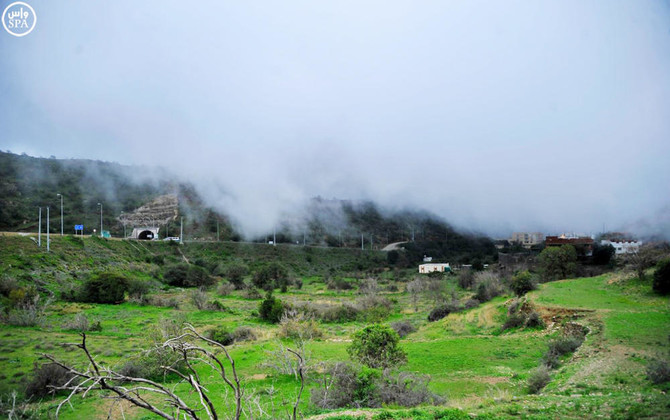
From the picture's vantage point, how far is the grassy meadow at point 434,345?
8.93 metres

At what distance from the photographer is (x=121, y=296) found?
33.1m

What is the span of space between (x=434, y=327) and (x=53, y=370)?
799 inches

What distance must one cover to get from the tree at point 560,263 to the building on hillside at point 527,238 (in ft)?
92.9

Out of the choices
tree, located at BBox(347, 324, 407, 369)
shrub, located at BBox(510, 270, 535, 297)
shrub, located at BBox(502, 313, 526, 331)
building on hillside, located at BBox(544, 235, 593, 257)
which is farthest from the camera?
building on hillside, located at BBox(544, 235, 593, 257)

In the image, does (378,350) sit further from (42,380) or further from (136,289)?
(136,289)

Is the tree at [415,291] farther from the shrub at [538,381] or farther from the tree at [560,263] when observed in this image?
the shrub at [538,381]

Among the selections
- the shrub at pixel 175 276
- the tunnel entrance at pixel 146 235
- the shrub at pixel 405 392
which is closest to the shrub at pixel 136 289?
the shrub at pixel 175 276

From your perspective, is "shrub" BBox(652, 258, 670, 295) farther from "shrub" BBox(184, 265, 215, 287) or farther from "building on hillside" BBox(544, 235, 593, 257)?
"shrub" BBox(184, 265, 215, 287)

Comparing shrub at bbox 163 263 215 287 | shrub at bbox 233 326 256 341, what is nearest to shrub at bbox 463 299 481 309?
shrub at bbox 233 326 256 341

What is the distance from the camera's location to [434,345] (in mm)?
19781

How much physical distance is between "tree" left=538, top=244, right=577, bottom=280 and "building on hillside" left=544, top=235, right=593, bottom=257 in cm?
598

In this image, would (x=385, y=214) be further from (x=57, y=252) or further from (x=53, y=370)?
(x=53, y=370)

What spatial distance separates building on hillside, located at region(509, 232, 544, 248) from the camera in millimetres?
65312

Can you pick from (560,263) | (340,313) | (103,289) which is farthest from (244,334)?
(560,263)
